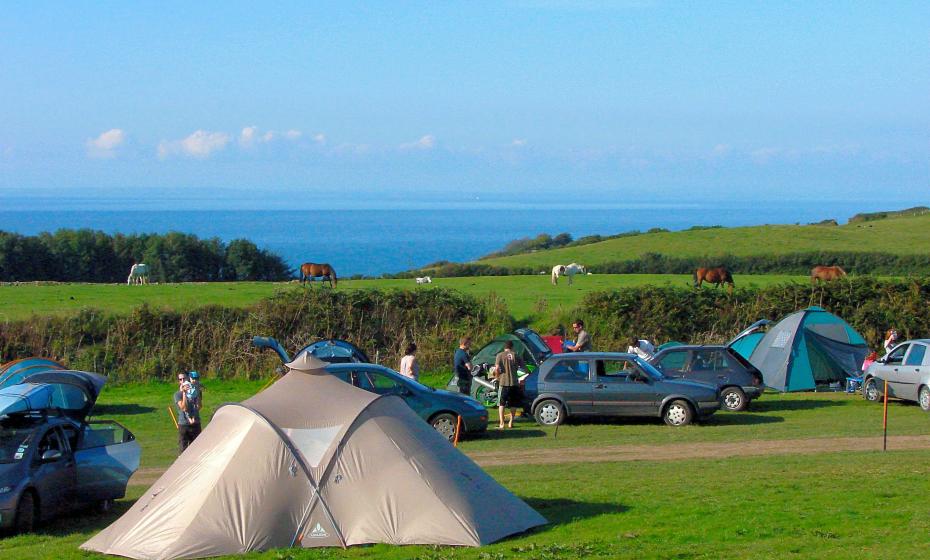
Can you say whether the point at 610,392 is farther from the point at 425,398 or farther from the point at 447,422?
the point at 425,398

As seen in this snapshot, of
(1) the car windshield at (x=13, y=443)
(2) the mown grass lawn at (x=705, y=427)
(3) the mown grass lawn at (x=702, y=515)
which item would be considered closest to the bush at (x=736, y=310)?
(2) the mown grass lawn at (x=705, y=427)

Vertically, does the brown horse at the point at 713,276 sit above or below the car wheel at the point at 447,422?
above

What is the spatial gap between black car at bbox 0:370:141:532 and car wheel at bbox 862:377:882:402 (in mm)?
16876

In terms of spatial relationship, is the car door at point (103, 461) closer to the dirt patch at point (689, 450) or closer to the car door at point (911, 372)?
the dirt patch at point (689, 450)

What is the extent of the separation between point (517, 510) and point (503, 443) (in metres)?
7.71

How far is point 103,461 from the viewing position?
15.1 meters

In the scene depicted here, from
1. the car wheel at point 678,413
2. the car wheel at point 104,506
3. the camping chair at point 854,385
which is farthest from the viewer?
the camping chair at point 854,385

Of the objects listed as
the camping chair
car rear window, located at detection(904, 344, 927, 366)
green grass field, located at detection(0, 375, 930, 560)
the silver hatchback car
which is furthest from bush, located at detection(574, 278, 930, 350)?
green grass field, located at detection(0, 375, 930, 560)

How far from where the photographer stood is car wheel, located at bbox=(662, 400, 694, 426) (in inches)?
856

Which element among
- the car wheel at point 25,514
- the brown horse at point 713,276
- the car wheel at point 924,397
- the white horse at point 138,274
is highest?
the brown horse at point 713,276

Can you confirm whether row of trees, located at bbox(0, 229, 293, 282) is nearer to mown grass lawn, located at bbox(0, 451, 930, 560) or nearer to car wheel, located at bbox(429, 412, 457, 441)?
car wheel, located at bbox(429, 412, 457, 441)

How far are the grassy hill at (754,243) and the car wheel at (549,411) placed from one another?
44676 millimetres

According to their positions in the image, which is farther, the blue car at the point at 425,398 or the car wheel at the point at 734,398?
Answer: the car wheel at the point at 734,398

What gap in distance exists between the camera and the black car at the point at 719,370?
24469 millimetres
